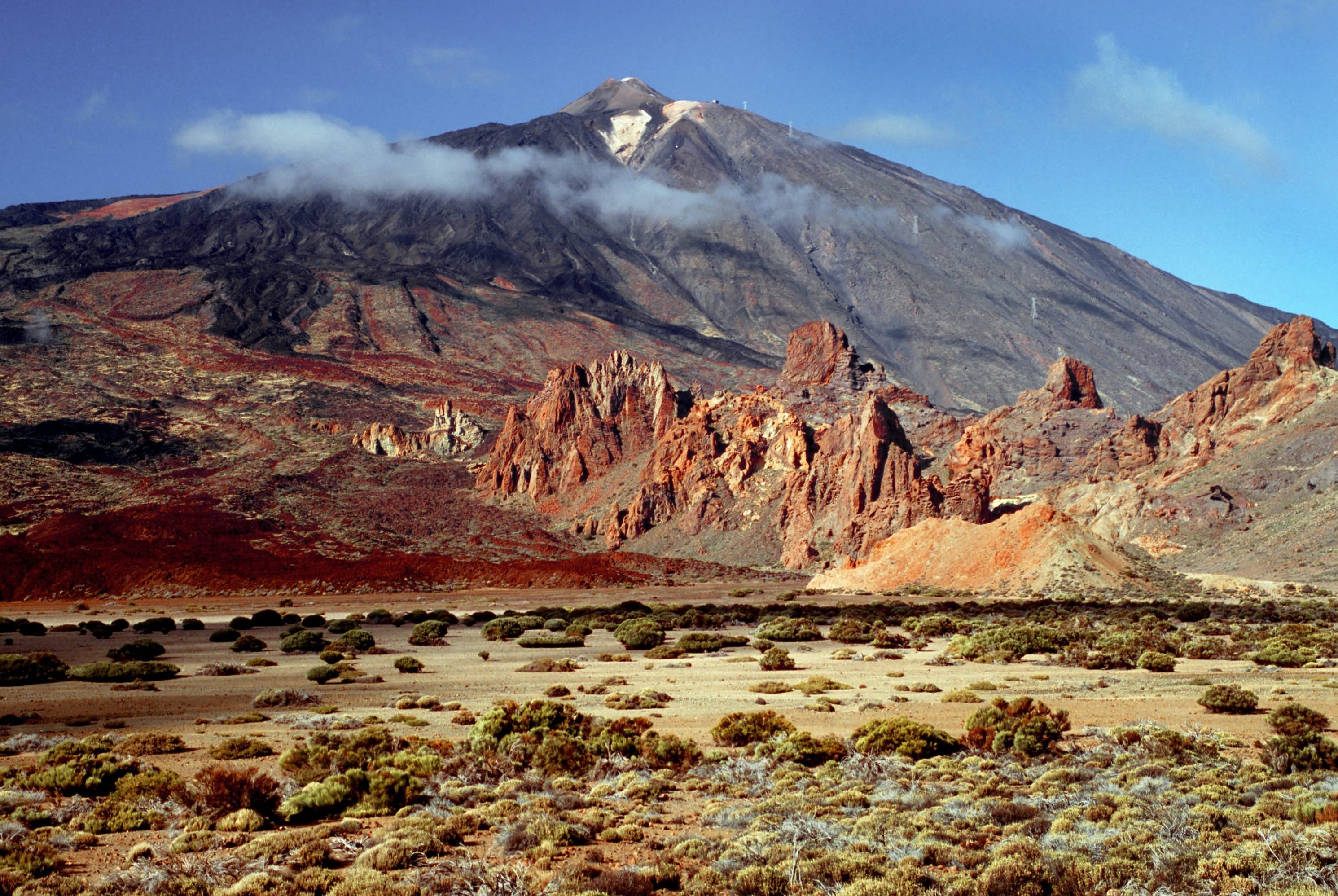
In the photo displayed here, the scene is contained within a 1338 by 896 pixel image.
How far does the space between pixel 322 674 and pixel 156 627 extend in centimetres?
2121

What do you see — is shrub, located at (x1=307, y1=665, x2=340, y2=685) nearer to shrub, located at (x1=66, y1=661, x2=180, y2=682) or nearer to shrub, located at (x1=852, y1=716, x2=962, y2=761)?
shrub, located at (x1=66, y1=661, x2=180, y2=682)

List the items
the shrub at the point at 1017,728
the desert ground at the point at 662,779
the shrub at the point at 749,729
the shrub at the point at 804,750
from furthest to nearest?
the shrub at the point at 749,729
the shrub at the point at 1017,728
the shrub at the point at 804,750
the desert ground at the point at 662,779

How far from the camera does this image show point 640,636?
3262 centimetres

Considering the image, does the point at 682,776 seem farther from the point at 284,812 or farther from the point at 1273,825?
A: the point at 1273,825

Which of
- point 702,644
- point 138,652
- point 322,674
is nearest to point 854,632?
point 702,644

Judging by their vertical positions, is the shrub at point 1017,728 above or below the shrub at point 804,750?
above

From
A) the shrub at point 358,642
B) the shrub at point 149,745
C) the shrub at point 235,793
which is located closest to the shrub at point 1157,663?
the shrub at point 235,793

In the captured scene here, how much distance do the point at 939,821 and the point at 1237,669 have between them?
A: 17454 mm

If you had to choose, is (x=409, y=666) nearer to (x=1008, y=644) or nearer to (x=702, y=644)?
(x=702, y=644)

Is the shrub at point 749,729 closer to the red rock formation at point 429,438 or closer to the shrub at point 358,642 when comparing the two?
the shrub at point 358,642

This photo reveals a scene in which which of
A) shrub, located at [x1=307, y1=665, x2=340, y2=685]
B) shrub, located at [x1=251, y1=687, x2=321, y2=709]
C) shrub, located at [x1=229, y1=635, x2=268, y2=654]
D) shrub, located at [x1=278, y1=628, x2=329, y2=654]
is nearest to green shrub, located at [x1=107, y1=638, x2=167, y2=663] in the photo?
shrub, located at [x1=229, y1=635, x2=268, y2=654]

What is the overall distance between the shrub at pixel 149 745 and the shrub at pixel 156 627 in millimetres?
26689

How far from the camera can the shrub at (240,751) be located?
47.9ft

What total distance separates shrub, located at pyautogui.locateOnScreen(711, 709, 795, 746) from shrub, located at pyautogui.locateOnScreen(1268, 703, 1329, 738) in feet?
24.4
